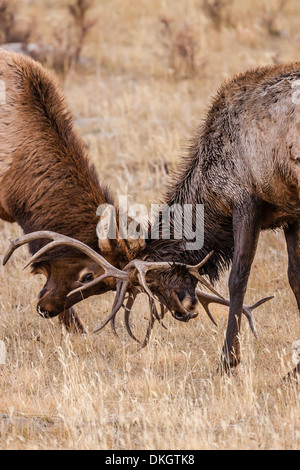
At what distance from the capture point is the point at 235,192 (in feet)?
19.0

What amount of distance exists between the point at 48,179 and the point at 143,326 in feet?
5.61

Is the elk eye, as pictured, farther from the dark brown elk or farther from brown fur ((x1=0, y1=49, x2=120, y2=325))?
the dark brown elk

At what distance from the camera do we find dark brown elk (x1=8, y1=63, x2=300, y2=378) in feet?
18.3

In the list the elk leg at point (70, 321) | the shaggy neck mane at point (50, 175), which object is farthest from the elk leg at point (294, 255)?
the elk leg at point (70, 321)

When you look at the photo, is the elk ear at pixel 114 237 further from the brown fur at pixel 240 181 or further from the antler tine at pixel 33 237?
the antler tine at pixel 33 237

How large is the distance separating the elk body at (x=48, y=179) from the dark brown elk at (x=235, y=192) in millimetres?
468

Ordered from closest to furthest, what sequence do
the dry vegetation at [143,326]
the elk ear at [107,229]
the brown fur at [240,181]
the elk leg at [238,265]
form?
1. the dry vegetation at [143,326]
2. the brown fur at [240,181]
3. the elk leg at [238,265]
4. the elk ear at [107,229]

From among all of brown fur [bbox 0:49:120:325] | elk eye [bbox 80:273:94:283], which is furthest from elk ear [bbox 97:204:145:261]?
elk eye [bbox 80:273:94:283]

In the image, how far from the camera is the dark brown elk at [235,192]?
5582 mm

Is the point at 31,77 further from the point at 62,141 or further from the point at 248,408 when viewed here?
the point at 248,408

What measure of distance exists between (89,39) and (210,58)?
2.87 metres

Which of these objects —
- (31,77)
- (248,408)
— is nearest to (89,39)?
(31,77)

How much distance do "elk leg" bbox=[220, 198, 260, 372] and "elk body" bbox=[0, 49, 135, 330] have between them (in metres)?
0.95

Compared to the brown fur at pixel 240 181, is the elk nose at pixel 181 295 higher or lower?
lower
